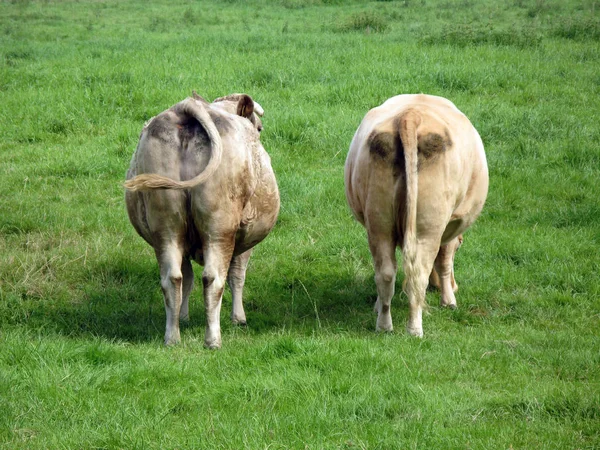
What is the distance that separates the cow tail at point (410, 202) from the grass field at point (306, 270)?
1.76 ft

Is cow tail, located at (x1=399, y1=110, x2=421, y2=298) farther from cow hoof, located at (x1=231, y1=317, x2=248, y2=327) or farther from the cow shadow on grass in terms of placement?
cow hoof, located at (x1=231, y1=317, x2=248, y2=327)

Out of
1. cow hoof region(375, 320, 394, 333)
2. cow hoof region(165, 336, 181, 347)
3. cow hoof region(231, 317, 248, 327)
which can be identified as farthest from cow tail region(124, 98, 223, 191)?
cow hoof region(375, 320, 394, 333)

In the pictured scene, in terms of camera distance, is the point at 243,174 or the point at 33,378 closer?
the point at 33,378

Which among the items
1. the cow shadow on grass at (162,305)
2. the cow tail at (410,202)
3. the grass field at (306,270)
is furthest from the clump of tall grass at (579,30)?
the cow tail at (410,202)

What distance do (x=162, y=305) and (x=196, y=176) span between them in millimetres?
2035

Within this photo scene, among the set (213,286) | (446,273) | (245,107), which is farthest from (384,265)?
(245,107)

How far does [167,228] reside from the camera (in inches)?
247

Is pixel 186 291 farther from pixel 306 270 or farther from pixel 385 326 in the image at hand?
pixel 385 326

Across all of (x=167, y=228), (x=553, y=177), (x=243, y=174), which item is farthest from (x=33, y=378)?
(x=553, y=177)

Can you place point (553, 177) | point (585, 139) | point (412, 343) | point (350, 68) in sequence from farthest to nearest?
point (350, 68)
point (585, 139)
point (553, 177)
point (412, 343)

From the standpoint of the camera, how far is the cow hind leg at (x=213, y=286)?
6.34 meters

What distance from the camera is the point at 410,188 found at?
20.4 ft

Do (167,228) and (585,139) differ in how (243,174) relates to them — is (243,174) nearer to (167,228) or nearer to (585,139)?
(167,228)

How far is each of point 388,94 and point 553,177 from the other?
3.78m
